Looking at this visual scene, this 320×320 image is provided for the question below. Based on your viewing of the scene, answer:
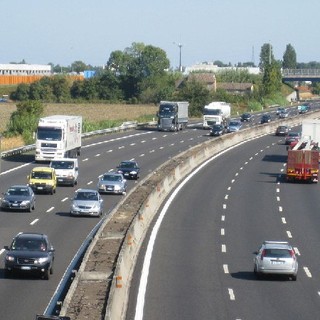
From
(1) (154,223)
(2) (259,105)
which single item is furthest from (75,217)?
(2) (259,105)

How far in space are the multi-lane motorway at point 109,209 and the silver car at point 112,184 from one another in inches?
22.5

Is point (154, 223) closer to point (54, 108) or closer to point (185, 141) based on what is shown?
point (185, 141)

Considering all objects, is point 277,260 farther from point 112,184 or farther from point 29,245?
point 112,184

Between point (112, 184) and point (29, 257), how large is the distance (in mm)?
28173

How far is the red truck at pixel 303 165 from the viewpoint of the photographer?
7444 centimetres

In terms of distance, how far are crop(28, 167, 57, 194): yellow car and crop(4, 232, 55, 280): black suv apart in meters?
26.0

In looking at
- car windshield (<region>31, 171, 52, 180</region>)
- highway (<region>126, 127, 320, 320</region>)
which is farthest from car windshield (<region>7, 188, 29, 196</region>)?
car windshield (<region>31, 171, 52, 180</region>)

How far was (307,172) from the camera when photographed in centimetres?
7494

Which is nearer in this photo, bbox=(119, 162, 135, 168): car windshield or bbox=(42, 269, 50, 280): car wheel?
bbox=(42, 269, 50, 280): car wheel

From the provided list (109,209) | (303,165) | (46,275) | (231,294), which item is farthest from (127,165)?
(231,294)

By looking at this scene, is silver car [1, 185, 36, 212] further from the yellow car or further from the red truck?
the red truck

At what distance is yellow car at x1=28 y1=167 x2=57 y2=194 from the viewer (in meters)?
61.1

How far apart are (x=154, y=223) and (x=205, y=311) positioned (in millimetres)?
20638

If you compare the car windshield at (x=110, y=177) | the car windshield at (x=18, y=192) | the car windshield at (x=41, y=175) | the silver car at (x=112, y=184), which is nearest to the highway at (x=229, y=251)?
the silver car at (x=112, y=184)
